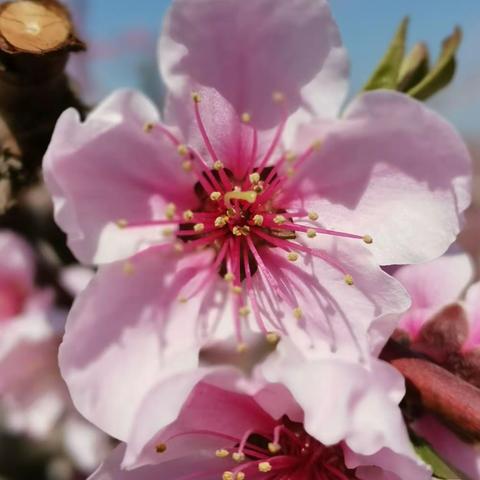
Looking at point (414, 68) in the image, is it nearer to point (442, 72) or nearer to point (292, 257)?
point (442, 72)

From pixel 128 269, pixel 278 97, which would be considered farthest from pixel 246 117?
pixel 128 269

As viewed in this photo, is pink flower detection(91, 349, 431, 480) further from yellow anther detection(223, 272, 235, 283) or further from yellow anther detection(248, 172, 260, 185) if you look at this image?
yellow anther detection(248, 172, 260, 185)

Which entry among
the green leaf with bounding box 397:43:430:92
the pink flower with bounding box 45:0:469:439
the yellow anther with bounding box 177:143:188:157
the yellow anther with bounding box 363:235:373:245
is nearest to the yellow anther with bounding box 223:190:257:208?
the pink flower with bounding box 45:0:469:439

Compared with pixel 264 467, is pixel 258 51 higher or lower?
higher

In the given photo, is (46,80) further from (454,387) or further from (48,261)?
(48,261)

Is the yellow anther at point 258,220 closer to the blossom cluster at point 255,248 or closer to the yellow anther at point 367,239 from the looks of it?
the blossom cluster at point 255,248

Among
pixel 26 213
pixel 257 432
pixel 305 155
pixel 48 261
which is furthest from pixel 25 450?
pixel 305 155

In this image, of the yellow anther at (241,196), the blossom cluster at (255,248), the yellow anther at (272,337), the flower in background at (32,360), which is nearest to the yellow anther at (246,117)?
the blossom cluster at (255,248)
